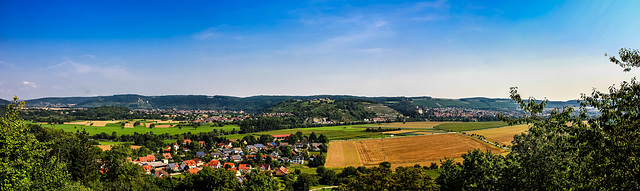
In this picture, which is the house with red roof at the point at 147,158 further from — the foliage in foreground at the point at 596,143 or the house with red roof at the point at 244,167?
the foliage in foreground at the point at 596,143

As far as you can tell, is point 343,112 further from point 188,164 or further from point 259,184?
point 259,184

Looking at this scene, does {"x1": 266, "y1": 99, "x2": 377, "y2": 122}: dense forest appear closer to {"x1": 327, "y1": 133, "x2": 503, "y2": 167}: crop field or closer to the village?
the village

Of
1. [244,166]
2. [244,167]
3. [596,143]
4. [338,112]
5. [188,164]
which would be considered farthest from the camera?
[338,112]

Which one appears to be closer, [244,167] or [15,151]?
[15,151]

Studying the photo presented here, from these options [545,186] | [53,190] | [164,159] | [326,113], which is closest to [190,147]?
[164,159]

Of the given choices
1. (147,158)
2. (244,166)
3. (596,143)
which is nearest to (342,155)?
(244,166)

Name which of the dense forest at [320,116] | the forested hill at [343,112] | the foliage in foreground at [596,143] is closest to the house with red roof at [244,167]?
the foliage in foreground at [596,143]

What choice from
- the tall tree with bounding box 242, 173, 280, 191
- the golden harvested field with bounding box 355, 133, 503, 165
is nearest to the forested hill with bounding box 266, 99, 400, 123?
the golden harvested field with bounding box 355, 133, 503, 165
